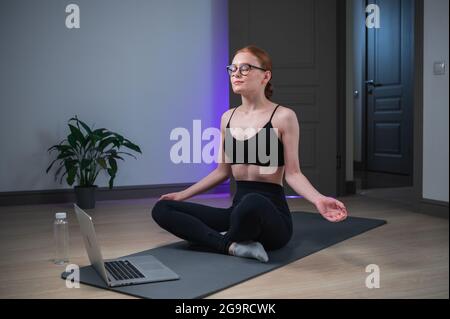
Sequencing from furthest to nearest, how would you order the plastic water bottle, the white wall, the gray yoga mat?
the white wall, the plastic water bottle, the gray yoga mat

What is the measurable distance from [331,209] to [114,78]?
2955 mm

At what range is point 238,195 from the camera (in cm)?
274

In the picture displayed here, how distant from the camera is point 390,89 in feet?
20.4

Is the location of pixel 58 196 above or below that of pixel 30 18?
below

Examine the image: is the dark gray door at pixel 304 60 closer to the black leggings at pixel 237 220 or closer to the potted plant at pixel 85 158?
the potted plant at pixel 85 158

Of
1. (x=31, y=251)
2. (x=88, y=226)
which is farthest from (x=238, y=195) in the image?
(x=31, y=251)

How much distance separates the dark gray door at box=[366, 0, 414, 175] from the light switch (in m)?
2.09

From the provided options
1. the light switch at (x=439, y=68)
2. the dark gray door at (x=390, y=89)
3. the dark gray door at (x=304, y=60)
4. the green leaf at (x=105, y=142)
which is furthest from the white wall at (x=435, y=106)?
the green leaf at (x=105, y=142)

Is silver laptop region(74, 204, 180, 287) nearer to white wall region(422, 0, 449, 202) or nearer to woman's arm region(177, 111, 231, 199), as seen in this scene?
woman's arm region(177, 111, 231, 199)

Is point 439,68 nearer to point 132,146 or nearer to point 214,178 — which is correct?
point 214,178

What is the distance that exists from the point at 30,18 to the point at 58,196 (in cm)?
142

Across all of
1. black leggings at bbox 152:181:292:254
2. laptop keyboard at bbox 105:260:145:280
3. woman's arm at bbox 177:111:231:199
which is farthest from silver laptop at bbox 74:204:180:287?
woman's arm at bbox 177:111:231:199

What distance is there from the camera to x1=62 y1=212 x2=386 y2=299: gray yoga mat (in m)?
2.10
